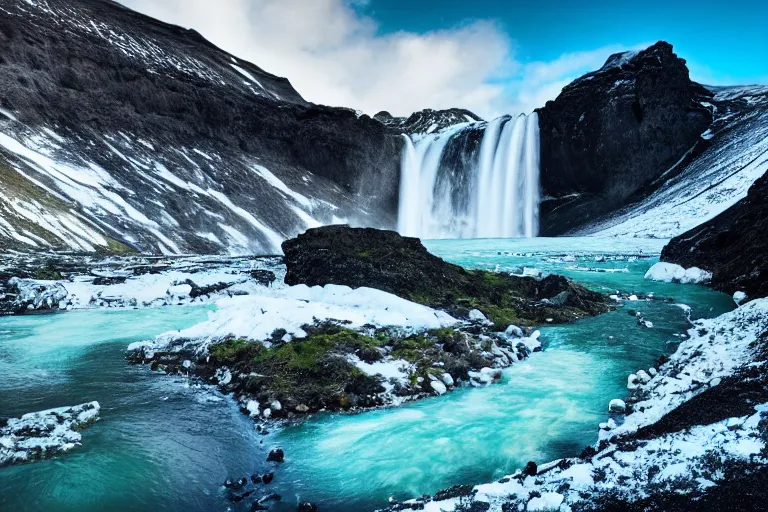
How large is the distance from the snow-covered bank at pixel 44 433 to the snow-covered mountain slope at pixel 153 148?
90.3 ft

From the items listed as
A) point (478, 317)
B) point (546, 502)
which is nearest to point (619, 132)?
point (478, 317)

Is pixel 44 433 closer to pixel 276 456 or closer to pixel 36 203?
pixel 276 456

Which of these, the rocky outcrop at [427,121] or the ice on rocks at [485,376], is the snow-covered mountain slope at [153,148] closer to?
the ice on rocks at [485,376]

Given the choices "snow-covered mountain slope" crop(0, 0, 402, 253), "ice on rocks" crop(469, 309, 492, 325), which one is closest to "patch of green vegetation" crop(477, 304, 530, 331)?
"ice on rocks" crop(469, 309, 492, 325)

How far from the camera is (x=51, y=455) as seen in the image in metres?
7.71

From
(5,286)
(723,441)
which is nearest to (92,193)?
(5,286)

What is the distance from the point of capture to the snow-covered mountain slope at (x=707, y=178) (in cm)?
4847

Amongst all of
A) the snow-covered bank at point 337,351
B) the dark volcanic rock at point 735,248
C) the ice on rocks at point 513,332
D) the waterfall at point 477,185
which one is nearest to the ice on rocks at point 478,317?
the snow-covered bank at point 337,351

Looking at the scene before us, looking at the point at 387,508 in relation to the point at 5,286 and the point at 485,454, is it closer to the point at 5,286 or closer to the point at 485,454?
the point at 485,454

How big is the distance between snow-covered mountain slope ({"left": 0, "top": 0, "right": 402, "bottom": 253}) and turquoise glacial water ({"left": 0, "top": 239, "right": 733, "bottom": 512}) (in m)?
26.3

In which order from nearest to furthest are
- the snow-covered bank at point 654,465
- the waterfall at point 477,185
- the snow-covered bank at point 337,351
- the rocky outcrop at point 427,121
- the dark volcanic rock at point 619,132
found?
the snow-covered bank at point 654,465
the snow-covered bank at point 337,351
the dark volcanic rock at point 619,132
the waterfall at point 477,185
the rocky outcrop at point 427,121

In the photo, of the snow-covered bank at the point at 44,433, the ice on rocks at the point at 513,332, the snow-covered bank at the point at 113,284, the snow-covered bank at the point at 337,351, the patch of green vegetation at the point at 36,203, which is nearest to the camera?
the snow-covered bank at the point at 44,433

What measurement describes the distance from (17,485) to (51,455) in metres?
0.85

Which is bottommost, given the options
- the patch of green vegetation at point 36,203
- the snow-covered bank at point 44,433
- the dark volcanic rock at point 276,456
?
the dark volcanic rock at point 276,456
